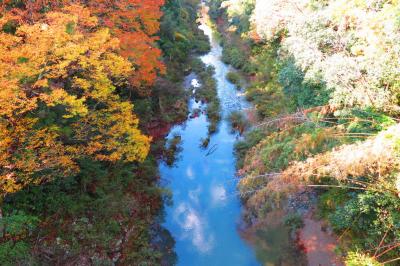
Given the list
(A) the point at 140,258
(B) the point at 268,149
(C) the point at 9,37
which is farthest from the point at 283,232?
(C) the point at 9,37

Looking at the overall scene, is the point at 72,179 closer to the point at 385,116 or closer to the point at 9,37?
the point at 9,37

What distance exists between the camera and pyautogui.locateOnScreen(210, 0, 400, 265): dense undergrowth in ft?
30.8

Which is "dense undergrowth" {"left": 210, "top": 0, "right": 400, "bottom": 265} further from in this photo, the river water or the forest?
the river water

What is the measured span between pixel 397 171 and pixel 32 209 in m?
12.5

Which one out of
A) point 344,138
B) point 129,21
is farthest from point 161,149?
point 344,138

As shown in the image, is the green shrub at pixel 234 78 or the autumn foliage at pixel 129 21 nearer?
the autumn foliage at pixel 129 21

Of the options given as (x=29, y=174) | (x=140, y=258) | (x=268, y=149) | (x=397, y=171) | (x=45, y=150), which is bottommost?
(x=140, y=258)

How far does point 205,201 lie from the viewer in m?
17.5

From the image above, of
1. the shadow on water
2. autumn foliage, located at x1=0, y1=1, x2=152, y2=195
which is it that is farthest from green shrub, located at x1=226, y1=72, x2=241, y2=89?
autumn foliage, located at x1=0, y1=1, x2=152, y2=195

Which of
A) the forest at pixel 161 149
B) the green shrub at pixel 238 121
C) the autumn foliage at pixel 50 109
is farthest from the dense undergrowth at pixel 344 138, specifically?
the autumn foliage at pixel 50 109

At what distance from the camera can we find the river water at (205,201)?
14.8 metres

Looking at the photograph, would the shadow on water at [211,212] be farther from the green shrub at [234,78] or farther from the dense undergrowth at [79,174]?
the green shrub at [234,78]

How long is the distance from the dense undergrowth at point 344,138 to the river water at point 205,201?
4.60ft

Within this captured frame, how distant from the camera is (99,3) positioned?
58.2 feet
